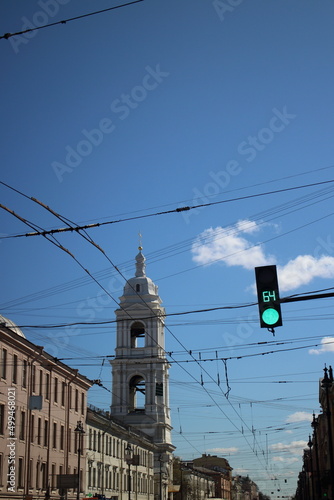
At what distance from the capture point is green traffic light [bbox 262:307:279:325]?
14867 millimetres

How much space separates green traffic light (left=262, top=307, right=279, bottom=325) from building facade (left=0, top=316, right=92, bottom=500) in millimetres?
22882

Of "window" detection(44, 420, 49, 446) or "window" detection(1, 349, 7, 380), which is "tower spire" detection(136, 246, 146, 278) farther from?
"window" detection(1, 349, 7, 380)

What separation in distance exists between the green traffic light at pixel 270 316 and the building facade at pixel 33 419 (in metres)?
22.9

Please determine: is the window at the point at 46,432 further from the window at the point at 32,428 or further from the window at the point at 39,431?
the window at the point at 32,428

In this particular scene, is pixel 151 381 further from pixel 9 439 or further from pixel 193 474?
pixel 9 439

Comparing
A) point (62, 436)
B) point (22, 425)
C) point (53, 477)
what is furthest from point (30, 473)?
point (62, 436)

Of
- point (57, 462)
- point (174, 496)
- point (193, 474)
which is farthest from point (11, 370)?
point (193, 474)

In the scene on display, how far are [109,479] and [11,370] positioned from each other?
96.7 feet

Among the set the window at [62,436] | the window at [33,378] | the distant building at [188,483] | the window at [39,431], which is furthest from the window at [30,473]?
the distant building at [188,483]

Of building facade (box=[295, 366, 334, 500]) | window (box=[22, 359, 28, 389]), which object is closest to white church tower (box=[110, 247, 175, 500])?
building facade (box=[295, 366, 334, 500])

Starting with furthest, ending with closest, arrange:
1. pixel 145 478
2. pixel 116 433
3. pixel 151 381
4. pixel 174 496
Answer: pixel 174 496
pixel 151 381
pixel 145 478
pixel 116 433

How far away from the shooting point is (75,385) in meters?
55.6

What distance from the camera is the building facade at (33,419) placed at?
40.6 meters

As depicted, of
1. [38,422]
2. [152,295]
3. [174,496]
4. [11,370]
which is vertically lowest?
[174,496]
